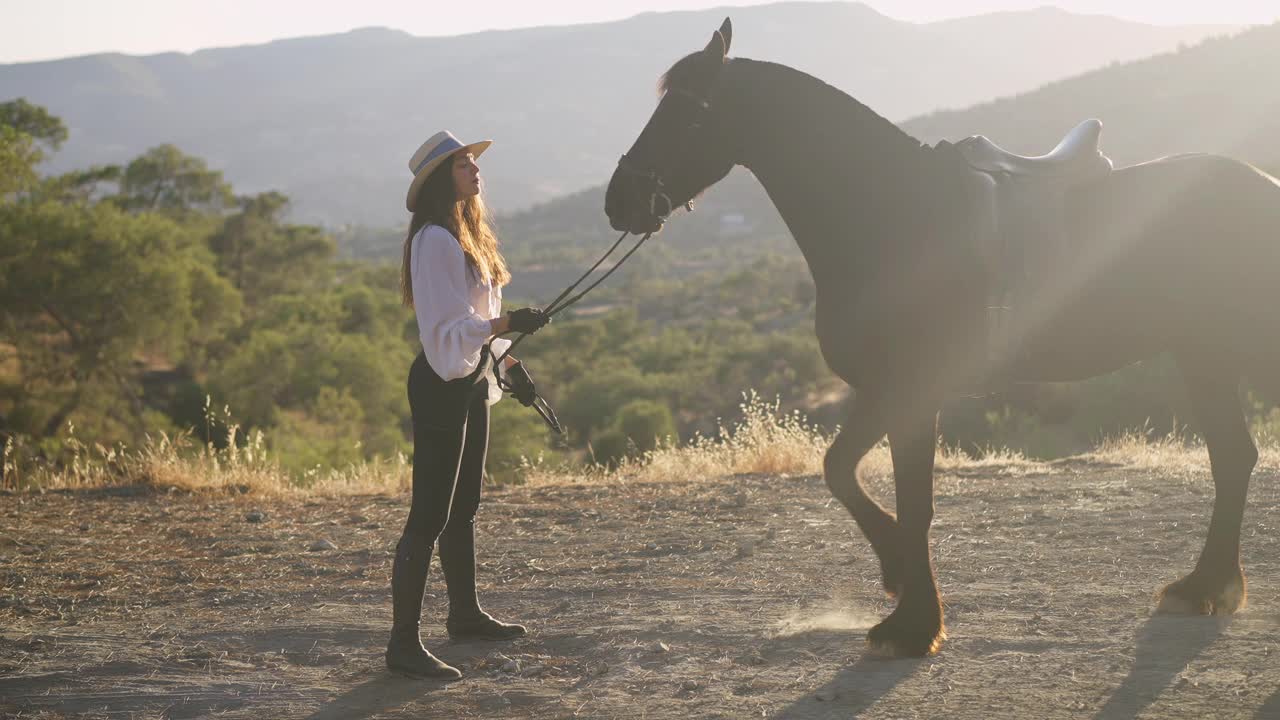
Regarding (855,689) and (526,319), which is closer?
(855,689)

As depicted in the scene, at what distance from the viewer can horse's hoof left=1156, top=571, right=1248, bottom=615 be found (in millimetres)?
5172

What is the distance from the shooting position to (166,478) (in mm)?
9625

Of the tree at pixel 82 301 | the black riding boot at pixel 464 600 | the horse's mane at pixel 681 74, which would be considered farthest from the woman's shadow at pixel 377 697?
the tree at pixel 82 301

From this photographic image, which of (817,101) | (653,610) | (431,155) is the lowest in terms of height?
(653,610)

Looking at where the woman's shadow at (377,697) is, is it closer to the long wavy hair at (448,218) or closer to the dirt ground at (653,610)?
the dirt ground at (653,610)

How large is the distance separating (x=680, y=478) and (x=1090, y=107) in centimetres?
9075

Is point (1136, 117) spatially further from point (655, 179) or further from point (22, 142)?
point (655, 179)

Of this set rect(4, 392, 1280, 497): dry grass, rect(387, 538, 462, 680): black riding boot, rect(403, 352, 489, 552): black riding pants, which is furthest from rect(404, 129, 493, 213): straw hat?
rect(4, 392, 1280, 497): dry grass

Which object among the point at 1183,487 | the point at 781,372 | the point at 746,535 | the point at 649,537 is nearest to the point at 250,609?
the point at 649,537

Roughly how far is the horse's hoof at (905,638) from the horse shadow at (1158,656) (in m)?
0.78

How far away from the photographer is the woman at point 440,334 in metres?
4.66

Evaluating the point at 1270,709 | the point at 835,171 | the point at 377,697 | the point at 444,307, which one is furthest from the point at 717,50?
the point at 1270,709

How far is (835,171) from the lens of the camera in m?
4.89

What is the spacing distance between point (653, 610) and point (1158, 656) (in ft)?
7.74
